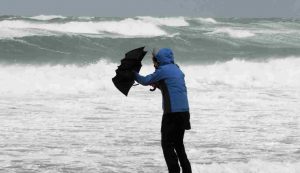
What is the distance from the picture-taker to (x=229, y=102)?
1543 cm

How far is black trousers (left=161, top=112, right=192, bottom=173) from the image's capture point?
6.70m

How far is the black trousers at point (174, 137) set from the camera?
670 centimetres

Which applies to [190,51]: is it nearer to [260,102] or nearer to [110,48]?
[110,48]

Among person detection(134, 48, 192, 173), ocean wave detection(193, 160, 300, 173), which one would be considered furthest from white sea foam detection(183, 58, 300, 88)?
person detection(134, 48, 192, 173)

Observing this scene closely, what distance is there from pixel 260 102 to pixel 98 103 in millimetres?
3903

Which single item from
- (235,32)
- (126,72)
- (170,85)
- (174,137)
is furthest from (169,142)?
(235,32)

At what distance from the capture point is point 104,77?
68.0 ft

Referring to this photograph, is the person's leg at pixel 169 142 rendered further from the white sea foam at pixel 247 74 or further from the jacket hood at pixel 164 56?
the white sea foam at pixel 247 74

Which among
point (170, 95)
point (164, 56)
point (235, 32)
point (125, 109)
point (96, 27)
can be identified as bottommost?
point (125, 109)

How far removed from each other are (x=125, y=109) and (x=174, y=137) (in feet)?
23.5

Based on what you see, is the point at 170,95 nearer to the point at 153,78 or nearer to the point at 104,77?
the point at 153,78

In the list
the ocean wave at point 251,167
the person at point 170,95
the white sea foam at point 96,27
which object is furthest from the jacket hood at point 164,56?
the white sea foam at point 96,27

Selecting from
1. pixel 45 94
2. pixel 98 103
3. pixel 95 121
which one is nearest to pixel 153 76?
pixel 95 121

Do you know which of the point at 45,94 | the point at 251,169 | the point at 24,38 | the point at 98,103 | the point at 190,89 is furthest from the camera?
the point at 24,38
